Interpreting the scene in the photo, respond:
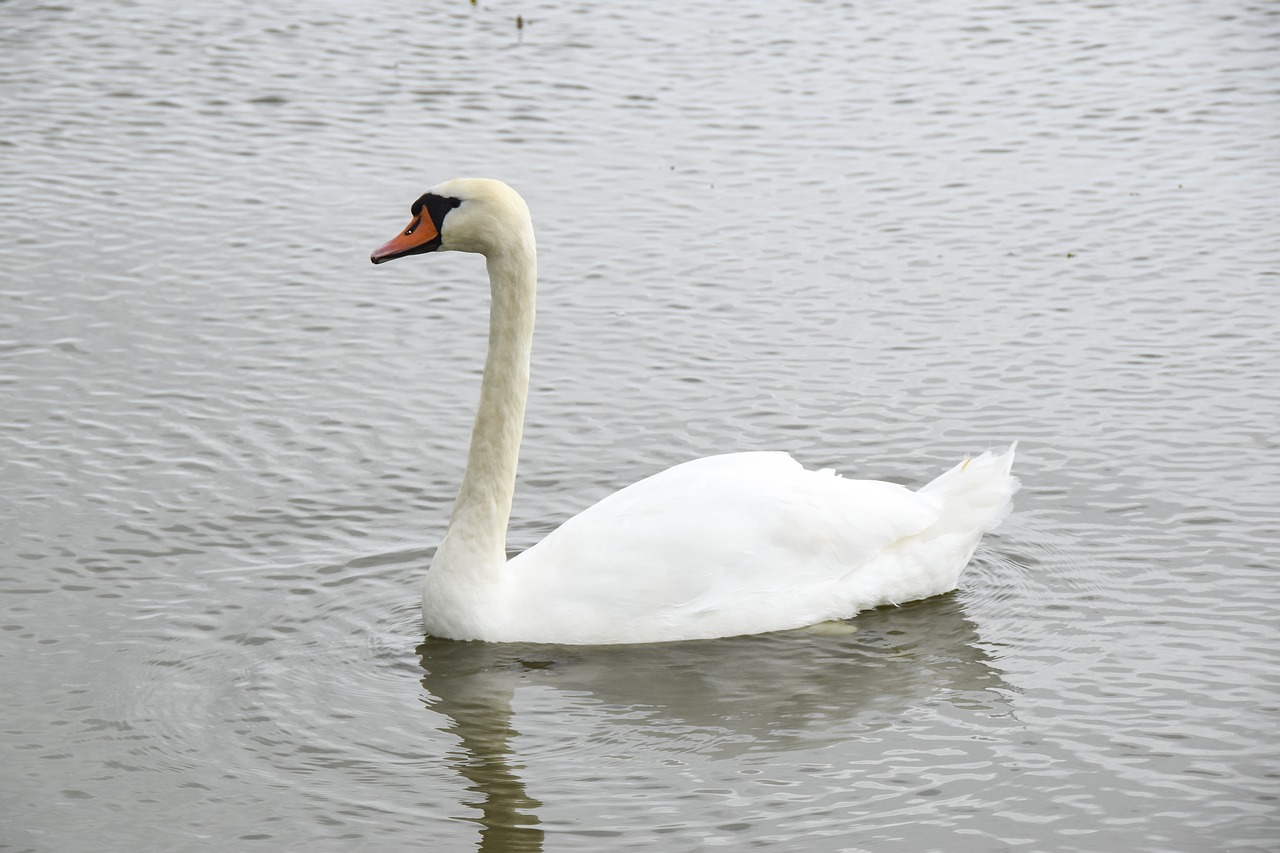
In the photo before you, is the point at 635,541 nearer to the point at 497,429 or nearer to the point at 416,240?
the point at 497,429

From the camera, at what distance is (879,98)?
15023mm

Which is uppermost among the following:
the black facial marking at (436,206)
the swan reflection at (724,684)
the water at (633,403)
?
the black facial marking at (436,206)

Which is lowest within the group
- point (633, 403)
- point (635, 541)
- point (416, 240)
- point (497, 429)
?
point (633, 403)

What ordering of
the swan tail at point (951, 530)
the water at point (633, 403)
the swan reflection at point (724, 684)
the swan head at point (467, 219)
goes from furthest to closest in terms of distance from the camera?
the swan tail at point (951, 530)
the swan head at point (467, 219)
the swan reflection at point (724, 684)
the water at point (633, 403)

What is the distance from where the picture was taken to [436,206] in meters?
6.87

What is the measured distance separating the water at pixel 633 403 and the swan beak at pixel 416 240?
1.45 metres

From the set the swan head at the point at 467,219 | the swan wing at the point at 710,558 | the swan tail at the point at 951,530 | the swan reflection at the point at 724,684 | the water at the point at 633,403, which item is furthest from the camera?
the swan tail at the point at 951,530

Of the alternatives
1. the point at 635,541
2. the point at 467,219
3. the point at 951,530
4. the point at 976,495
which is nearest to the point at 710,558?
the point at 635,541

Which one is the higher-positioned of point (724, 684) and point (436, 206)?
point (436, 206)

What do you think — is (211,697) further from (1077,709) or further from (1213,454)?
(1213,454)

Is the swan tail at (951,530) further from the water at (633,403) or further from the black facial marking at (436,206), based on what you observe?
the black facial marking at (436,206)

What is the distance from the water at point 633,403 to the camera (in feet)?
19.3

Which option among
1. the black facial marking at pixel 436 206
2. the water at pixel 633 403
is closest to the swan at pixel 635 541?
the black facial marking at pixel 436 206

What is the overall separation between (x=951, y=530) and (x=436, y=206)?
2525 millimetres
